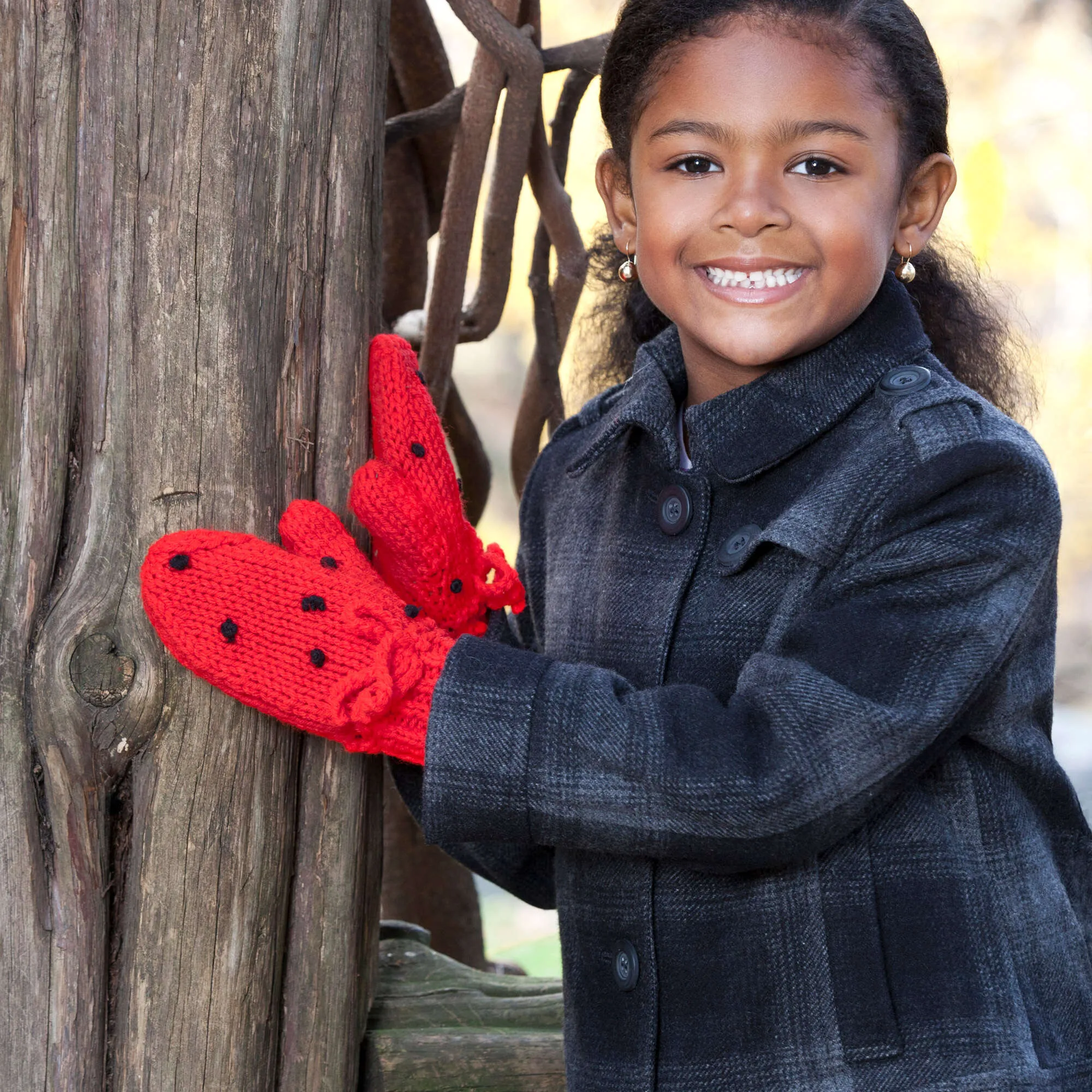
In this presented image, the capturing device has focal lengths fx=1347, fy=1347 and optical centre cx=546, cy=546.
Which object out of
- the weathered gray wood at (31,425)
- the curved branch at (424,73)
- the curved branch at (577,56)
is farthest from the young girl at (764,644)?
the curved branch at (424,73)

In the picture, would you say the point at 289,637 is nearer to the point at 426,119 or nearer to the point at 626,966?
the point at 626,966

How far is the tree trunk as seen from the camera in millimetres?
1137

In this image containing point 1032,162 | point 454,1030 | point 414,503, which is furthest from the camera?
point 1032,162

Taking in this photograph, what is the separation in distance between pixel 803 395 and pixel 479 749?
461 mm

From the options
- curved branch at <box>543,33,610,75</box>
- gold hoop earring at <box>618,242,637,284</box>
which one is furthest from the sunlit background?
gold hoop earring at <box>618,242,637,284</box>

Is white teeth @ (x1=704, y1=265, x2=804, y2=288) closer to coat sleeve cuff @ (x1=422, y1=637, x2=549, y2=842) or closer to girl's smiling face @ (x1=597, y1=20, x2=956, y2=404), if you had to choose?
girl's smiling face @ (x1=597, y1=20, x2=956, y2=404)

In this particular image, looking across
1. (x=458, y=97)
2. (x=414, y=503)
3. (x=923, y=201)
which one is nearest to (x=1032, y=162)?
(x=458, y=97)

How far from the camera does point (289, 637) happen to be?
1124 mm

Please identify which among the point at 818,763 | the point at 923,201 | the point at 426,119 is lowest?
the point at 818,763

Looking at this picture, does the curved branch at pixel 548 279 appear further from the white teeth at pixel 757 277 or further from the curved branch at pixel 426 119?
the white teeth at pixel 757 277

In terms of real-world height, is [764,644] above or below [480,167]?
below

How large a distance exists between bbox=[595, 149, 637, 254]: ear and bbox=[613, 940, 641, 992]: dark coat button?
0.73 m

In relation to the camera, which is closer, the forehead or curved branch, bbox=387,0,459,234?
the forehead

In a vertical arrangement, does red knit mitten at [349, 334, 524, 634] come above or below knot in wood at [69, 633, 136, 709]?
above
